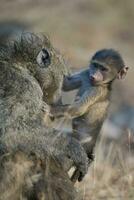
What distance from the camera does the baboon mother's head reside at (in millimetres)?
6754

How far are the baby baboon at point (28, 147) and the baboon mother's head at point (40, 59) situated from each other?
0.02m

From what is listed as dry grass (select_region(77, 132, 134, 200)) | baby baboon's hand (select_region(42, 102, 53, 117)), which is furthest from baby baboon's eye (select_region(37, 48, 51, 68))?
dry grass (select_region(77, 132, 134, 200))

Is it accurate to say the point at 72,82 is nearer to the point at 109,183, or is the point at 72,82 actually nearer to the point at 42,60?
the point at 42,60

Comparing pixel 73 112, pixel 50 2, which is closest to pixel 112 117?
pixel 50 2

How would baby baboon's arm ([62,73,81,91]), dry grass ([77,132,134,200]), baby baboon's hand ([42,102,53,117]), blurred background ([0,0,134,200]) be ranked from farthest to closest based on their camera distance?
A: blurred background ([0,0,134,200])
dry grass ([77,132,134,200])
baby baboon's arm ([62,73,81,91])
baby baboon's hand ([42,102,53,117])

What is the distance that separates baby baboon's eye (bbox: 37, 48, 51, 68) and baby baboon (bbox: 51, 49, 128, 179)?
353mm

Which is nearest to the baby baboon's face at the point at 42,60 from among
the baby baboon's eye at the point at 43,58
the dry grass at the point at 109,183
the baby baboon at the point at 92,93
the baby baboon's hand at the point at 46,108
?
the baby baboon's eye at the point at 43,58

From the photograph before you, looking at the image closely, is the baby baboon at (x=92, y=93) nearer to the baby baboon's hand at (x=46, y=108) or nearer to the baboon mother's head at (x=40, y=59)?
the baboon mother's head at (x=40, y=59)

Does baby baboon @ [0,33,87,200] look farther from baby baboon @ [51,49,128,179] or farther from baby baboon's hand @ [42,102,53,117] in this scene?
baby baboon @ [51,49,128,179]

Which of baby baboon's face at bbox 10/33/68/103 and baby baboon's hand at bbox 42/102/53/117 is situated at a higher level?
baby baboon's face at bbox 10/33/68/103

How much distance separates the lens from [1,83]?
6.60m

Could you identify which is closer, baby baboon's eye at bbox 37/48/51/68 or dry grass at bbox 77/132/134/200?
baby baboon's eye at bbox 37/48/51/68

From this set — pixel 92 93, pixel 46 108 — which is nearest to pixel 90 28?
pixel 92 93

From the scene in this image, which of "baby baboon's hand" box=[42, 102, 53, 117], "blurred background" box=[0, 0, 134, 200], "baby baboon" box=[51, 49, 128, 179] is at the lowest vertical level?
"blurred background" box=[0, 0, 134, 200]
